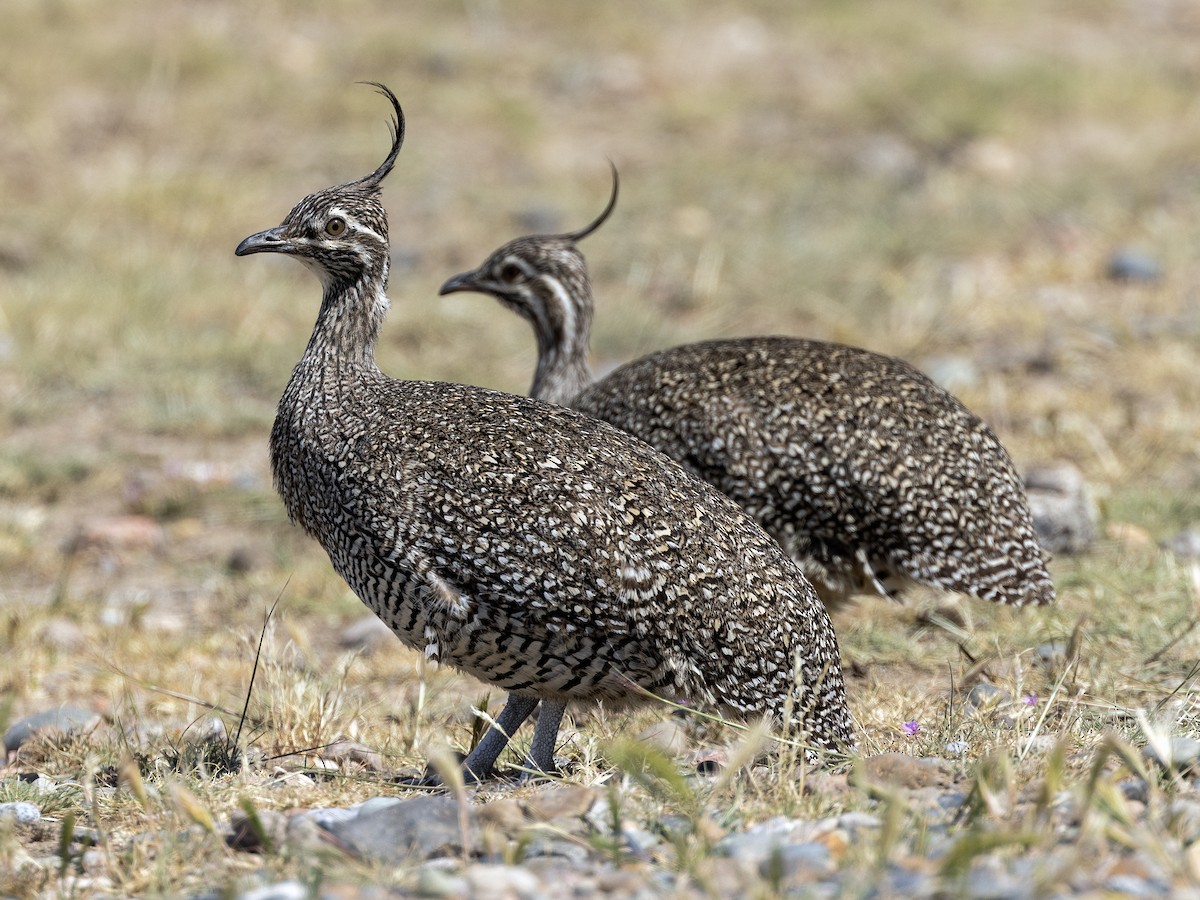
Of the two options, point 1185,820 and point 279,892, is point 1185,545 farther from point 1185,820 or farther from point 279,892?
point 279,892

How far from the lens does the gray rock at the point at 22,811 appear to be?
390cm

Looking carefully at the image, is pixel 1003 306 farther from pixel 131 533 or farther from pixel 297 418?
pixel 297 418

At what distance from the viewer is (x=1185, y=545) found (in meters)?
6.56

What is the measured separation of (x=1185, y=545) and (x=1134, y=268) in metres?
3.95

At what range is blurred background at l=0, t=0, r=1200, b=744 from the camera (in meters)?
7.59

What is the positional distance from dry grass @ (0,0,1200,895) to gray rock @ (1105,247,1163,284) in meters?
0.22

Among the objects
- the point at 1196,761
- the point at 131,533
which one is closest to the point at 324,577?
the point at 131,533

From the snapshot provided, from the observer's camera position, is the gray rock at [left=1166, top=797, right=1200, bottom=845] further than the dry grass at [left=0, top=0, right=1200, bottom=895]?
No

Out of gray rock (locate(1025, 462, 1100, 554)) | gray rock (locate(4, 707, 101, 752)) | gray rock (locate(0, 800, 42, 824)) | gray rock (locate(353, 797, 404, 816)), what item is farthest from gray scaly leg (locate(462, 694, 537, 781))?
gray rock (locate(1025, 462, 1100, 554))

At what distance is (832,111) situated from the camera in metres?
13.1

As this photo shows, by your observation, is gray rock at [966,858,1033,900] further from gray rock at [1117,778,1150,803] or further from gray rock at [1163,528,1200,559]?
gray rock at [1163,528,1200,559]

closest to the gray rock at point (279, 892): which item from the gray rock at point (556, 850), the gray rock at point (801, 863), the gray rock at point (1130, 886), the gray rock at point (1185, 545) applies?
the gray rock at point (556, 850)

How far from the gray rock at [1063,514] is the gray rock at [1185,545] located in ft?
1.02

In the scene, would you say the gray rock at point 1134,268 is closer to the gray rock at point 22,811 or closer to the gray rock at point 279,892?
the gray rock at point 22,811
